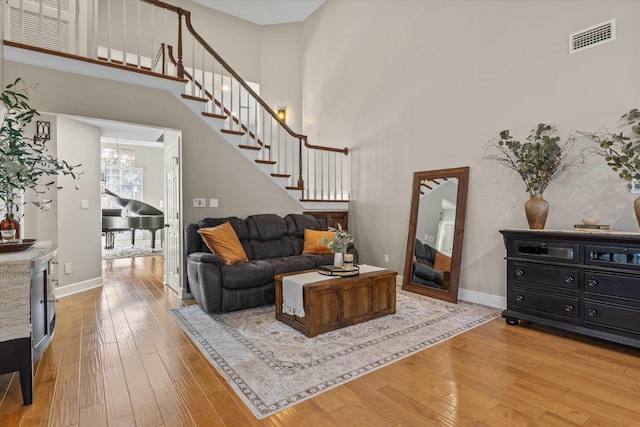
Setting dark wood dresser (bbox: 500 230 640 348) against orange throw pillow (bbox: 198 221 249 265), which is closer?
dark wood dresser (bbox: 500 230 640 348)

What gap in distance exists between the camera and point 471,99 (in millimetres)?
3965

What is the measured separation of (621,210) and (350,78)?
428 cm

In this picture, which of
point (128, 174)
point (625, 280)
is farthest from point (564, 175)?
point (128, 174)

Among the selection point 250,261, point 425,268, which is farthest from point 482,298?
point 250,261

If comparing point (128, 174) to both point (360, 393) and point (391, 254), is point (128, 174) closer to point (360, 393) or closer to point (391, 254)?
point (391, 254)

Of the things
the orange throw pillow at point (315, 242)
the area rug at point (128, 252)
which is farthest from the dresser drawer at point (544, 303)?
the area rug at point (128, 252)

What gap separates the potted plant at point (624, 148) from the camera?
8.61 ft

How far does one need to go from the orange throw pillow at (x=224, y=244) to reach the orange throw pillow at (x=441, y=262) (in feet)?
7.89

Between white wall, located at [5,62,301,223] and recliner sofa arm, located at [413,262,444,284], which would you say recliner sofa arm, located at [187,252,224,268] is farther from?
recliner sofa arm, located at [413,262,444,284]

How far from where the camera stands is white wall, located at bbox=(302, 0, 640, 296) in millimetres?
3000

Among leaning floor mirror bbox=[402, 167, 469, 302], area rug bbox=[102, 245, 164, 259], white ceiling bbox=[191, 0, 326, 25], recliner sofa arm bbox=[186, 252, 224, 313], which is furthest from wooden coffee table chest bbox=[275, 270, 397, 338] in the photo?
white ceiling bbox=[191, 0, 326, 25]

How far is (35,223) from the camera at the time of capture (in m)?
3.94

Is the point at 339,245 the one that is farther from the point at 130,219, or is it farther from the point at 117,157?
the point at 117,157

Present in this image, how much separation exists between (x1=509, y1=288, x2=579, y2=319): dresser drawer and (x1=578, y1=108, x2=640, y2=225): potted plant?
857mm
